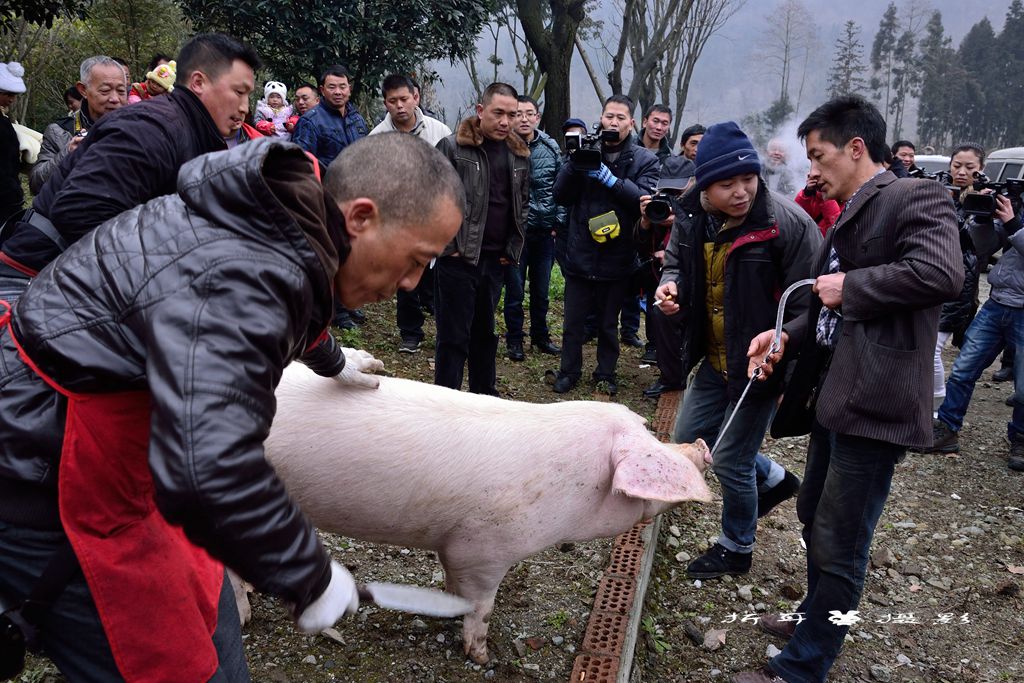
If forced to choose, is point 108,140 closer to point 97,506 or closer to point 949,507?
point 97,506

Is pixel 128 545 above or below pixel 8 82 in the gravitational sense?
below

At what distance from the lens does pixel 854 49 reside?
138 feet

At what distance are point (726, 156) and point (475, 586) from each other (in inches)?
83.4

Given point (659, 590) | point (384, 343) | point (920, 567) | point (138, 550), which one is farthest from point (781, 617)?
point (384, 343)

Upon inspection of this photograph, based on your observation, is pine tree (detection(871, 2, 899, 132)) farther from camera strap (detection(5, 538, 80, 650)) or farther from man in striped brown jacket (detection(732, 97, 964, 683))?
camera strap (detection(5, 538, 80, 650))

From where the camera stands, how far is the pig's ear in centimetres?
275

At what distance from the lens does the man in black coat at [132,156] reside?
287 cm

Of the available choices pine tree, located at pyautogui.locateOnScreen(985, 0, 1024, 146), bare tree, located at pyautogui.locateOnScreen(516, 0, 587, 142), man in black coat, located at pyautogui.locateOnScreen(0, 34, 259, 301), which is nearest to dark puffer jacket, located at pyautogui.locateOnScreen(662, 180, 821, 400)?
man in black coat, located at pyautogui.locateOnScreen(0, 34, 259, 301)

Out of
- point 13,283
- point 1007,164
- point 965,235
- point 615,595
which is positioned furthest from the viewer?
point 1007,164

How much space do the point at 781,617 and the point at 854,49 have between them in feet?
150

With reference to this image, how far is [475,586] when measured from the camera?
307 centimetres

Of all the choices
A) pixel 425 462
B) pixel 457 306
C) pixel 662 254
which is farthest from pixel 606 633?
pixel 662 254

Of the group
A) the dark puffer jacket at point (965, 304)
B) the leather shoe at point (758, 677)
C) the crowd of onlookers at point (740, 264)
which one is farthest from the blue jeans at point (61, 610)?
the dark puffer jacket at point (965, 304)

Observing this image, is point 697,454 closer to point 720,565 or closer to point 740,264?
point 740,264
